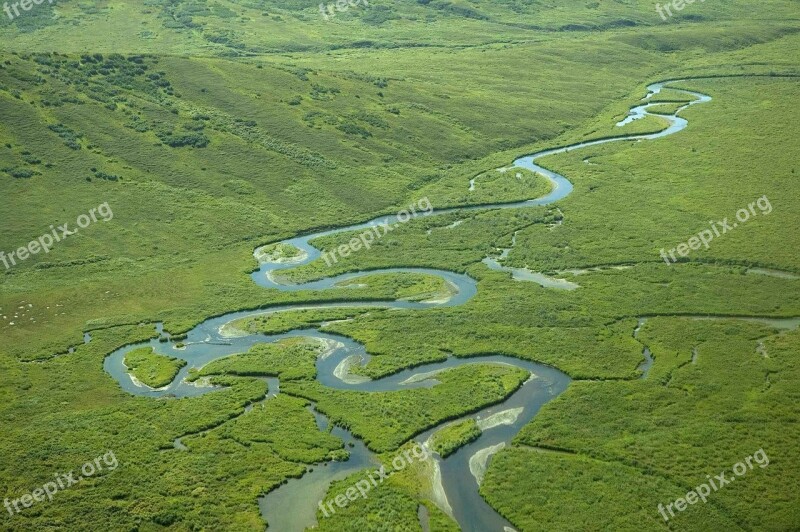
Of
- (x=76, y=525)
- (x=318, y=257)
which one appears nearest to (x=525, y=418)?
(x=76, y=525)

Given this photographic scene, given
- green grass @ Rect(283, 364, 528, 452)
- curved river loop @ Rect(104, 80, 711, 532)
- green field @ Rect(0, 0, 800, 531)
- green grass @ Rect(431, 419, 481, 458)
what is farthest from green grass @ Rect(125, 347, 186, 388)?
green grass @ Rect(431, 419, 481, 458)

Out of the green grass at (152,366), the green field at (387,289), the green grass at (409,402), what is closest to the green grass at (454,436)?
the green field at (387,289)

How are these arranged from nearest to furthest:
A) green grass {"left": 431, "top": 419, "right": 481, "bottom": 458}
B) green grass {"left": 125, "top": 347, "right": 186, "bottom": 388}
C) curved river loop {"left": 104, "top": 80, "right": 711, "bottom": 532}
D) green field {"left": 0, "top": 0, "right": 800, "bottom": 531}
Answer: curved river loop {"left": 104, "top": 80, "right": 711, "bottom": 532} → green field {"left": 0, "top": 0, "right": 800, "bottom": 531} → green grass {"left": 431, "top": 419, "right": 481, "bottom": 458} → green grass {"left": 125, "top": 347, "right": 186, "bottom": 388}

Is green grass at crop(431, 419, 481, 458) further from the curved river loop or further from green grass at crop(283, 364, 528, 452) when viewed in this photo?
green grass at crop(283, 364, 528, 452)

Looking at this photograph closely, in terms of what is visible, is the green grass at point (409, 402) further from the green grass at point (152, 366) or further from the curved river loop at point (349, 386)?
the green grass at point (152, 366)

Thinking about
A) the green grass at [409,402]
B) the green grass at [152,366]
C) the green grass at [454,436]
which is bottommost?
the green grass at [454,436]

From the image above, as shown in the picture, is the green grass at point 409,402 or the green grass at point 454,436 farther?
the green grass at point 409,402

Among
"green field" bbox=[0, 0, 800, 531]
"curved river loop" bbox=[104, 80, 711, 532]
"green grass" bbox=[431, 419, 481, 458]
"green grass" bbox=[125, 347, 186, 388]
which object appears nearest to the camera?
"curved river loop" bbox=[104, 80, 711, 532]
